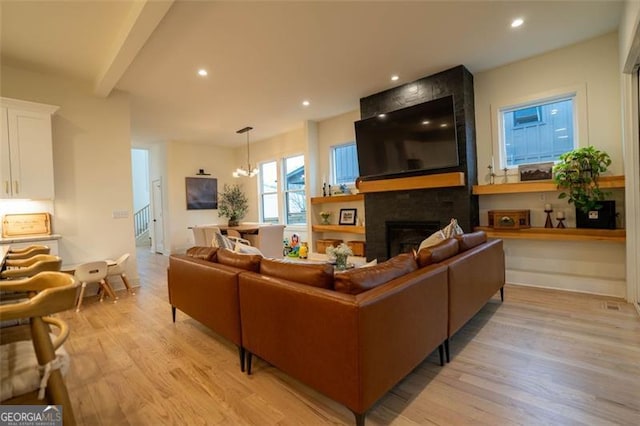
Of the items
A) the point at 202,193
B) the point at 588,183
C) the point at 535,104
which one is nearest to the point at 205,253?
the point at 588,183

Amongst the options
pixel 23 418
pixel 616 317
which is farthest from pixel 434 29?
pixel 23 418

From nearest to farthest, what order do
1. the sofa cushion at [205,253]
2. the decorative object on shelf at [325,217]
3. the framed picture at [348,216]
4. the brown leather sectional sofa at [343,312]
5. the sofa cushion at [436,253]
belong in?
the brown leather sectional sofa at [343,312]
the sofa cushion at [436,253]
the sofa cushion at [205,253]
the framed picture at [348,216]
the decorative object on shelf at [325,217]

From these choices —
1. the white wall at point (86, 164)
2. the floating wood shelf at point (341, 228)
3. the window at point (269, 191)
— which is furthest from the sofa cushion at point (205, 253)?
the window at point (269, 191)

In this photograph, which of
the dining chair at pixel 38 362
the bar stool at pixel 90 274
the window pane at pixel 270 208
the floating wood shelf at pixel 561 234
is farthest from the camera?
the window pane at pixel 270 208

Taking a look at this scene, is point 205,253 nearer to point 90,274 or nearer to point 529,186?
point 90,274

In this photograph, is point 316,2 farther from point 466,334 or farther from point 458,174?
point 466,334

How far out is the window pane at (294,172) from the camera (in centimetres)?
712

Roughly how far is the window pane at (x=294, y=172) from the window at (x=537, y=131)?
13.9ft

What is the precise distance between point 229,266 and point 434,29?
313cm

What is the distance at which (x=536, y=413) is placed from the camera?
5.28 ft

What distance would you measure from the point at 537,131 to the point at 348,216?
3.27 meters

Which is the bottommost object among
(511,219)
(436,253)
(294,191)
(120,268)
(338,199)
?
(120,268)

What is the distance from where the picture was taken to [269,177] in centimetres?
794

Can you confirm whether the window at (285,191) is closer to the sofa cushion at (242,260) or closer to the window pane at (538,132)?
the window pane at (538,132)
